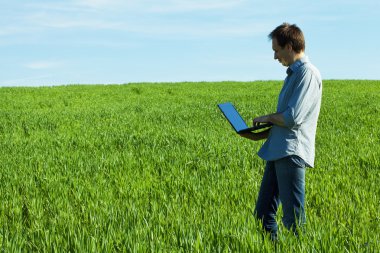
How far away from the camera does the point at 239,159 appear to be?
9289 mm

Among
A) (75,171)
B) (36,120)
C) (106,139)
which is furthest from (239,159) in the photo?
(36,120)

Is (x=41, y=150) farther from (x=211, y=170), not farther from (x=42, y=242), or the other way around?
(x=42, y=242)

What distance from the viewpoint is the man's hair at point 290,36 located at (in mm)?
4410

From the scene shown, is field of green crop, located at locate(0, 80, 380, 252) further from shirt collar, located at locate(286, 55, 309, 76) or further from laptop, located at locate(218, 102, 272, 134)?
shirt collar, located at locate(286, 55, 309, 76)

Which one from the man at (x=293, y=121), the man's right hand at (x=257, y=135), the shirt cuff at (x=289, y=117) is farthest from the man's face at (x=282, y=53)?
the man's right hand at (x=257, y=135)

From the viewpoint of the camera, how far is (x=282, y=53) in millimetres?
4508

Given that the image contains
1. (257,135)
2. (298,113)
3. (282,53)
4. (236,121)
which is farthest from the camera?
(257,135)

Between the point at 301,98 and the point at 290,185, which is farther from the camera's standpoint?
the point at 290,185

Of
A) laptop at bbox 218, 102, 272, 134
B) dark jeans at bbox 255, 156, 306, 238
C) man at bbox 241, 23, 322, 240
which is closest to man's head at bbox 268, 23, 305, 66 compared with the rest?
man at bbox 241, 23, 322, 240

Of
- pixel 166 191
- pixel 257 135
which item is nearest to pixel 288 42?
pixel 257 135

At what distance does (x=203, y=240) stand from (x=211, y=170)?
3903 mm

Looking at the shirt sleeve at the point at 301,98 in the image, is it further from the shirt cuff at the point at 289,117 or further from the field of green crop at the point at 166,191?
the field of green crop at the point at 166,191

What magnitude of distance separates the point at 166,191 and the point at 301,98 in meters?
3.30

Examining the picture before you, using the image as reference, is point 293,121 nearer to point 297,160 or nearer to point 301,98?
point 301,98
